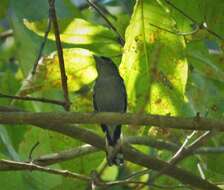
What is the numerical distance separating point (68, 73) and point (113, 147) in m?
0.46

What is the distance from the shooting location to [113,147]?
3.79 m

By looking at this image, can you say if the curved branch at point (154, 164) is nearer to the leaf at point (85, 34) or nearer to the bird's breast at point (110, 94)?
the leaf at point (85, 34)

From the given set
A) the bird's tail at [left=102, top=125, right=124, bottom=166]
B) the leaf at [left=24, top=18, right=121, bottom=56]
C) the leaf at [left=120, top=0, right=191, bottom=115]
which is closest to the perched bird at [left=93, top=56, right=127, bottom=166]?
the bird's tail at [left=102, top=125, right=124, bottom=166]

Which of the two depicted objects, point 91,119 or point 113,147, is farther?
point 113,147

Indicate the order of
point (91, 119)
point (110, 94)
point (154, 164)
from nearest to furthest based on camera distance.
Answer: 1. point (91, 119)
2. point (154, 164)
3. point (110, 94)

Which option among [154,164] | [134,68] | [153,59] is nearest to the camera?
[153,59]

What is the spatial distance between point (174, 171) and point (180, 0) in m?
0.92

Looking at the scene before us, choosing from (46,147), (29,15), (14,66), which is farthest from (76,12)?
(14,66)

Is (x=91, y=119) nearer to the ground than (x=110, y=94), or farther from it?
farther from it

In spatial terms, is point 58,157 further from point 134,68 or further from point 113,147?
point 134,68

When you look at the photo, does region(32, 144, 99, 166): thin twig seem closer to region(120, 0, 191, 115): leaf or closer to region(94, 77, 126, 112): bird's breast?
region(120, 0, 191, 115): leaf

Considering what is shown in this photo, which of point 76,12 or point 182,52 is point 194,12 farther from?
point 76,12

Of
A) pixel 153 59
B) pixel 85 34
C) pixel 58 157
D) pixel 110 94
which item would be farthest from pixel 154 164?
pixel 110 94

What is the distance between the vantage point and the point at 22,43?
14.9 feet
